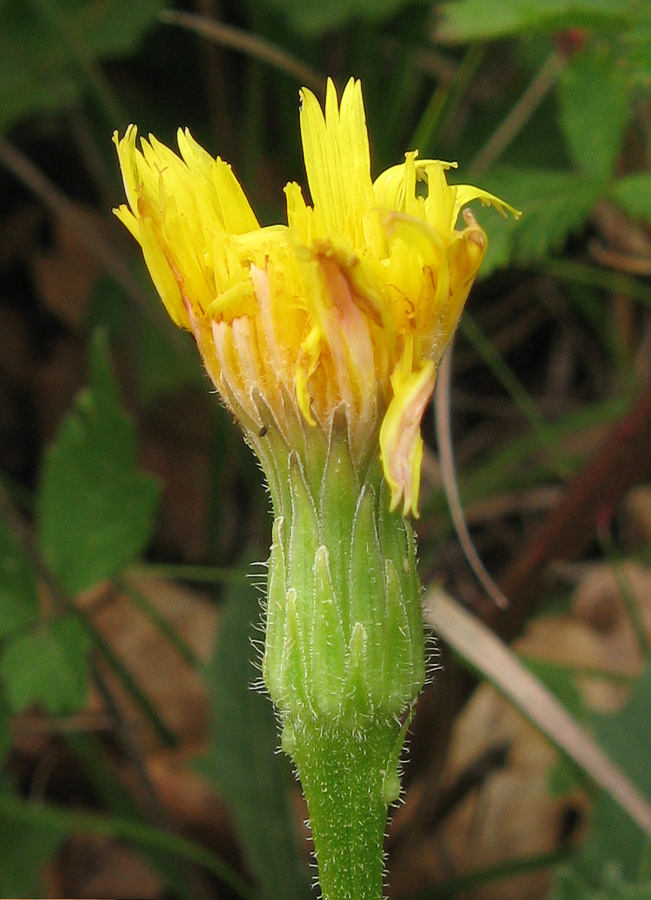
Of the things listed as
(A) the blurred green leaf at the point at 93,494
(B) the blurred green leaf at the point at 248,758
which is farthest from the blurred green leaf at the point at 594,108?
(B) the blurred green leaf at the point at 248,758

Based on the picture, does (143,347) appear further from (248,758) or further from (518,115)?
(248,758)

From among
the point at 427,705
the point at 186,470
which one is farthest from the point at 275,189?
the point at 427,705

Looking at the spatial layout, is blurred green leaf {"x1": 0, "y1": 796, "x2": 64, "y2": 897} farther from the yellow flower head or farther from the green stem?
the yellow flower head

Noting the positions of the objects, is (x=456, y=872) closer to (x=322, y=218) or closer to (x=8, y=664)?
A: (x=8, y=664)

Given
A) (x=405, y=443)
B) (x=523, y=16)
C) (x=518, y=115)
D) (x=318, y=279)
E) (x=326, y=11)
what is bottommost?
(x=405, y=443)

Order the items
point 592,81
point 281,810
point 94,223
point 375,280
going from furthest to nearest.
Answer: point 94,223 → point 281,810 → point 592,81 → point 375,280

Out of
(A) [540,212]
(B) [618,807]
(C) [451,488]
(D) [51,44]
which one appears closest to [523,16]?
(A) [540,212]

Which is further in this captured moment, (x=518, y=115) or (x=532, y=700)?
(x=518, y=115)
